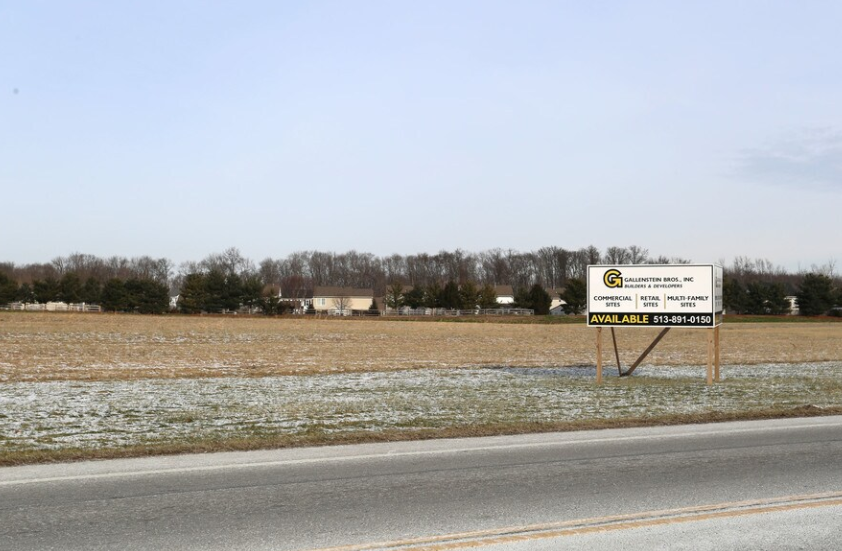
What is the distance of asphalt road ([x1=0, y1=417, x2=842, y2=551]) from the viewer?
5.93 metres

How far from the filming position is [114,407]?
14070 mm

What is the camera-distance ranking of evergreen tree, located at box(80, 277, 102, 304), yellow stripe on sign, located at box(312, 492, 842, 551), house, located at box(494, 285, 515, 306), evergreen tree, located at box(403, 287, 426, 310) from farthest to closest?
house, located at box(494, 285, 515, 306) < evergreen tree, located at box(403, 287, 426, 310) < evergreen tree, located at box(80, 277, 102, 304) < yellow stripe on sign, located at box(312, 492, 842, 551)

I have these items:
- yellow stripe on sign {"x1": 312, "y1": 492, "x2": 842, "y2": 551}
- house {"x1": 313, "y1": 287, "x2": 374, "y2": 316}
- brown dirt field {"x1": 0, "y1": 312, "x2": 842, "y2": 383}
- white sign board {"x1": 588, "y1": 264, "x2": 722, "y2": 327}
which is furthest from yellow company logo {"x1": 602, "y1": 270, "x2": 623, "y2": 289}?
house {"x1": 313, "y1": 287, "x2": 374, "y2": 316}

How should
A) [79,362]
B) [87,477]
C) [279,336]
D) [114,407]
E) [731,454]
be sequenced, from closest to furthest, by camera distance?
[87,477]
[731,454]
[114,407]
[79,362]
[279,336]

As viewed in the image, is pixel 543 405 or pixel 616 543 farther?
pixel 543 405

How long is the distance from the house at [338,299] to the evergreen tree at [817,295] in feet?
248

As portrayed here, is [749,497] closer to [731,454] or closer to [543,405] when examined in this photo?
[731,454]

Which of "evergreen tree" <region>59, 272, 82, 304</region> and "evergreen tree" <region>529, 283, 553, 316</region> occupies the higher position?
"evergreen tree" <region>59, 272, 82, 304</region>

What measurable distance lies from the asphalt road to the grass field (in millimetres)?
1501

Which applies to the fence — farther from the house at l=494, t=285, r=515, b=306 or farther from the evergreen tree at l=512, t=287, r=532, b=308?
the house at l=494, t=285, r=515, b=306

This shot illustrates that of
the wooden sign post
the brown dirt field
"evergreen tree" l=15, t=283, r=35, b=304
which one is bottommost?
the brown dirt field

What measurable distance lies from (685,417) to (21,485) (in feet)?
32.8

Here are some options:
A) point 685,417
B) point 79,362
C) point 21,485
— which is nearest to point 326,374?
point 79,362

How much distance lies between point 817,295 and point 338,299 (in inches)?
3182
